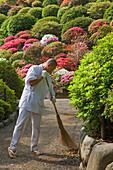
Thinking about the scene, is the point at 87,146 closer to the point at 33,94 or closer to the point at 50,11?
the point at 33,94

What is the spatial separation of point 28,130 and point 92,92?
2.55 meters

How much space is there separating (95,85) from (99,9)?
16.3 metres

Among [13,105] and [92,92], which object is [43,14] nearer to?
[13,105]

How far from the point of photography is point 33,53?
14.8m

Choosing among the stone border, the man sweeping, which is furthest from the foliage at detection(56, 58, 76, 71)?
the man sweeping

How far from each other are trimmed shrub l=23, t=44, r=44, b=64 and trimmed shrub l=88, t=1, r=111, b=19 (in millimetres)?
6250

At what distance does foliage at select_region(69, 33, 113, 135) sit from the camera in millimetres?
3102

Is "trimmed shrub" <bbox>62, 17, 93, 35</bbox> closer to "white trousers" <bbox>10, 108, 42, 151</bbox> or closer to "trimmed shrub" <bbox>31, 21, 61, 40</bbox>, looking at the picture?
"trimmed shrub" <bbox>31, 21, 61, 40</bbox>

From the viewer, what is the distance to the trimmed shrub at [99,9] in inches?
698

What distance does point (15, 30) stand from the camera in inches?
817

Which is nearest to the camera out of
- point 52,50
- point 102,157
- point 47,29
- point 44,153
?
point 102,157

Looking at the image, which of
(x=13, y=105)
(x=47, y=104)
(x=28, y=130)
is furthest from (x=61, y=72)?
(x=28, y=130)

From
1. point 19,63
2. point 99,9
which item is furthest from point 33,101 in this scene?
point 99,9

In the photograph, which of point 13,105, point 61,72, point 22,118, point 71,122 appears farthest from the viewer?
point 61,72
